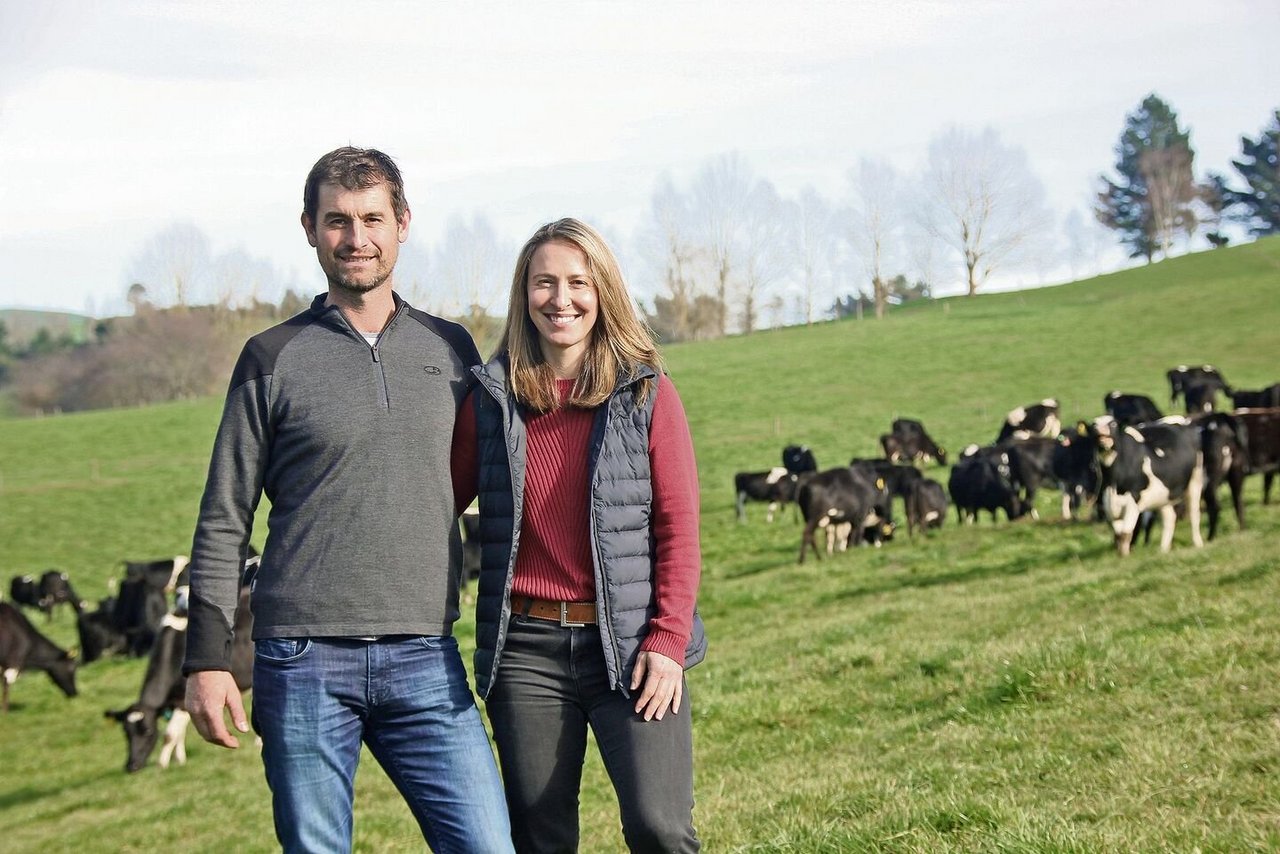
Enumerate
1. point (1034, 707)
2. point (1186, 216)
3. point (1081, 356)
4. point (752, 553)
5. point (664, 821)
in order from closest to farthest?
point (664, 821) < point (1034, 707) < point (752, 553) < point (1081, 356) < point (1186, 216)

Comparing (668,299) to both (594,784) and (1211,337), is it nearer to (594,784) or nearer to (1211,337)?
(1211,337)

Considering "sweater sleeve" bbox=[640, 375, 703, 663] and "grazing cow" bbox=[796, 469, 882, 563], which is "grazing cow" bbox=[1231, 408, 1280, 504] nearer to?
"grazing cow" bbox=[796, 469, 882, 563]

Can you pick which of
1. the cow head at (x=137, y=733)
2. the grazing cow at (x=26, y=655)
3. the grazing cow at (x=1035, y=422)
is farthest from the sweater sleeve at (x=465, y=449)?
the grazing cow at (x=1035, y=422)

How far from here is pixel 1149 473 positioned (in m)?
14.9

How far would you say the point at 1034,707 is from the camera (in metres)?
6.95

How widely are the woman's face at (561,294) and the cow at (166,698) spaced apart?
10.8m

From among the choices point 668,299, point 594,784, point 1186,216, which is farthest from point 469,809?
point 1186,216

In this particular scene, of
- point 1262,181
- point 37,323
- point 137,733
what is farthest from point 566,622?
point 37,323

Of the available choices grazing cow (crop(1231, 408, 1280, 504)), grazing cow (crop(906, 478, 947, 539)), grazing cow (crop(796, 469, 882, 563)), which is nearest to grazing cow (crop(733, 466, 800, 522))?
grazing cow (crop(906, 478, 947, 539))

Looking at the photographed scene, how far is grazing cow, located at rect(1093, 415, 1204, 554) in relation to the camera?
1471 centimetres

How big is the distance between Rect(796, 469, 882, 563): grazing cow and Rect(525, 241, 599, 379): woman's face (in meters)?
16.3

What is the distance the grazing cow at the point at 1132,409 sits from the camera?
97.2ft

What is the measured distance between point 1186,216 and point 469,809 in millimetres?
95583

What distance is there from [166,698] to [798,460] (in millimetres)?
18633
